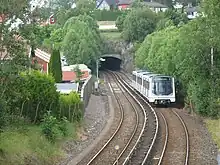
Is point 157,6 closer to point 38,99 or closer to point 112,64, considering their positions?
Answer: point 112,64

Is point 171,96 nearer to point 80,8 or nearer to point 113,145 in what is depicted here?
point 113,145

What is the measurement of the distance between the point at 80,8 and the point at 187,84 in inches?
2476

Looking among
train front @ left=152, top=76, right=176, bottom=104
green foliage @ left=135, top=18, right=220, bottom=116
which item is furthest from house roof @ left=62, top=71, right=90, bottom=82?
green foliage @ left=135, top=18, right=220, bottom=116

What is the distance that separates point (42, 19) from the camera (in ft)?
55.1

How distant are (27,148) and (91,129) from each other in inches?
372

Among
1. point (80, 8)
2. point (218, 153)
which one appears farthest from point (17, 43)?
point (80, 8)

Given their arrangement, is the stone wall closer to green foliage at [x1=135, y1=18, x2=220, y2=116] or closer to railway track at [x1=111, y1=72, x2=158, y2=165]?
railway track at [x1=111, y1=72, x2=158, y2=165]

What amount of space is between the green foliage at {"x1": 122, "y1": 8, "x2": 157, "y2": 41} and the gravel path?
138ft

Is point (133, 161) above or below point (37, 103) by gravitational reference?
below

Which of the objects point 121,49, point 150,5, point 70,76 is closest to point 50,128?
point 70,76

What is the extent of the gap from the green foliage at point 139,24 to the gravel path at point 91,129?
138 ft

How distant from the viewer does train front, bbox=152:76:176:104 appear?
38.0 m

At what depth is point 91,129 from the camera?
1128 inches

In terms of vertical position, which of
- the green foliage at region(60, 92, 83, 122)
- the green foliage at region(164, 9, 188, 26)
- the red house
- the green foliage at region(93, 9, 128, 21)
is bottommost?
the green foliage at region(60, 92, 83, 122)
